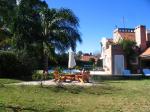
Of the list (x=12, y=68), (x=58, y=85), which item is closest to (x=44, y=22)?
(x=12, y=68)

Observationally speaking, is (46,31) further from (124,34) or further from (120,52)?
(124,34)

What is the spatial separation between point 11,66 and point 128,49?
2033cm

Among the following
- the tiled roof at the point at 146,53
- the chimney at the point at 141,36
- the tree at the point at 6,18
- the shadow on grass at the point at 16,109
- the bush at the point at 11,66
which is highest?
the chimney at the point at 141,36

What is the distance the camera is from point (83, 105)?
1462 centimetres

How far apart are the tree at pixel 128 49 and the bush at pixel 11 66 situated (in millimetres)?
17969

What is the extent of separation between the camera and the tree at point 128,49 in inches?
1860

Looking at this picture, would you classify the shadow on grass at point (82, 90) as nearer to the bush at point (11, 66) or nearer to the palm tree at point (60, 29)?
the bush at point (11, 66)

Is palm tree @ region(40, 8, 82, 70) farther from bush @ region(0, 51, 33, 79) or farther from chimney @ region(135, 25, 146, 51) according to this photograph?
chimney @ region(135, 25, 146, 51)

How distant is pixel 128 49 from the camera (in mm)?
47562

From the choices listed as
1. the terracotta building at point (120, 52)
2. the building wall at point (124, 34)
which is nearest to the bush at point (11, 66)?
the terracotta building at point (120, 52)

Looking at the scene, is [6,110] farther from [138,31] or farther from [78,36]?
[138,31]

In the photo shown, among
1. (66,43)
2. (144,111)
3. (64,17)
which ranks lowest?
(144,111)

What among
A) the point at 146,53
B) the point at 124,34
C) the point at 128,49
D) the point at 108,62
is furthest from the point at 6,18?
the point at 124,34

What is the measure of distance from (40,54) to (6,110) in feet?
84.6
